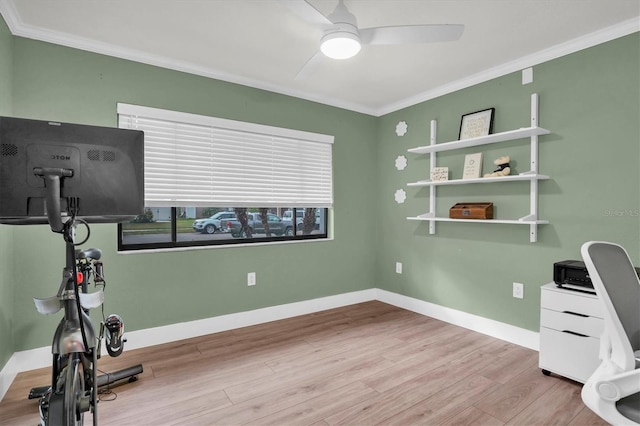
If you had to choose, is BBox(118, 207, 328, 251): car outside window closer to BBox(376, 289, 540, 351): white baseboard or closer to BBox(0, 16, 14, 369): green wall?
BBox(0, 16, 14, 369): green wall

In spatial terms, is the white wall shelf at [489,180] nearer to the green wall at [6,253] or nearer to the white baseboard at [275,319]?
the white baseboard at [275,319]

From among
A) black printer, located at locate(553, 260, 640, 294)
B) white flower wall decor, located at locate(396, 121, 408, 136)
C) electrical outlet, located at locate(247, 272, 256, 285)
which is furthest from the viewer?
white flower wall decor, located at locate(396, 121, 408, 136)

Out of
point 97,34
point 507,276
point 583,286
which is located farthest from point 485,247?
point 97,34

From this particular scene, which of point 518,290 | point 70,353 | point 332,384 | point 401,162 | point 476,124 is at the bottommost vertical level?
point 332,384

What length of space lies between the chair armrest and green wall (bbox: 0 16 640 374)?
159 cm

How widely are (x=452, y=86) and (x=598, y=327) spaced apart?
244 centimetres

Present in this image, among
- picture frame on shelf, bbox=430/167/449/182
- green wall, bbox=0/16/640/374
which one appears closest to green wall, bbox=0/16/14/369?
green wall, bbox=0/16/640/374

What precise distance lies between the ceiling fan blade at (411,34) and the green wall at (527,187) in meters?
1.39

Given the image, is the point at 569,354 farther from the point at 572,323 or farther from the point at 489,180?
the point at 489,180

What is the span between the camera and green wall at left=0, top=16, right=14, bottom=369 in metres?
2.12

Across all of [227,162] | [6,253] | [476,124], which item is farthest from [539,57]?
[6,253]

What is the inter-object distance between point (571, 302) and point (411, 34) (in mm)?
2055

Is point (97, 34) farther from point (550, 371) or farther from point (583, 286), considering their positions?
point (550, 371)

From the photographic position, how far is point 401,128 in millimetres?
3988
